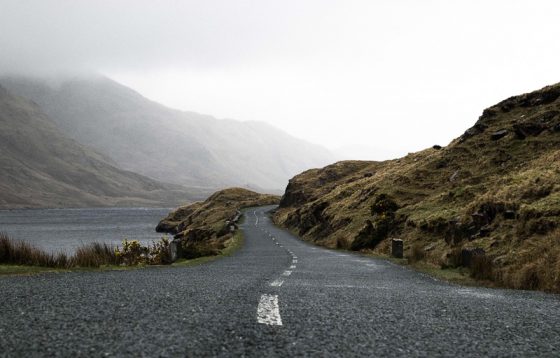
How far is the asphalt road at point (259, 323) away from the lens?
6066mm

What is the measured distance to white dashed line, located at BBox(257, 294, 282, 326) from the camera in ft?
24.6

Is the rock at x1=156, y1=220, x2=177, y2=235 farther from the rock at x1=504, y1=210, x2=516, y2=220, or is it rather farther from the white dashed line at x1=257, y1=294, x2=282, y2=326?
the white dashed line at x1=257, y1=294, x2=282, y2=326

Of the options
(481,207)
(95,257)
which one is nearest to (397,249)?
(481,207)

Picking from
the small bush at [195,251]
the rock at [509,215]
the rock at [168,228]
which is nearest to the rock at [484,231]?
the rock at [509,215]

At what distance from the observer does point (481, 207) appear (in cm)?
3009

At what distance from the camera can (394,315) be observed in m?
8.85

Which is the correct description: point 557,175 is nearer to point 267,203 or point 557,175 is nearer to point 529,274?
point 529,274

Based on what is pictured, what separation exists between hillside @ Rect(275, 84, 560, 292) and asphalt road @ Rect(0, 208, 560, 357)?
25.3 feet

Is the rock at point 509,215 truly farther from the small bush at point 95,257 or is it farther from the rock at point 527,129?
the rock at point 527,129

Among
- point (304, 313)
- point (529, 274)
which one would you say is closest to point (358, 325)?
point (304, 313)

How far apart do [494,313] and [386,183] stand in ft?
153

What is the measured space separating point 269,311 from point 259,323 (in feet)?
3.29

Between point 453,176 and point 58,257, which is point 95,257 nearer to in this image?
point 58,257

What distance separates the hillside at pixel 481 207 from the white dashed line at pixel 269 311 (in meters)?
9.95
